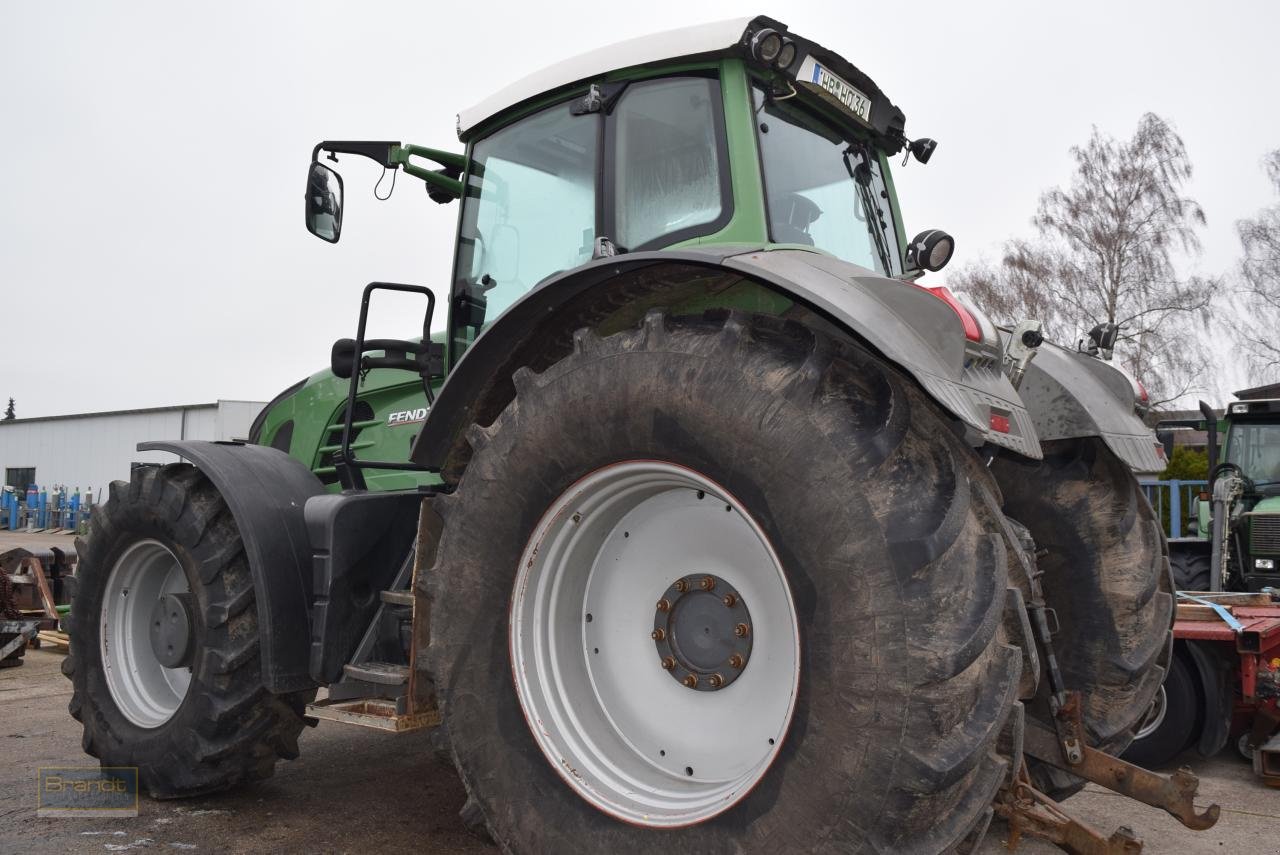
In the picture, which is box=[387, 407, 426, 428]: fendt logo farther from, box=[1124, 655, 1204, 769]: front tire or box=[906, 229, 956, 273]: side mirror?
box=[1124, 655, 1204, 769]: front tire

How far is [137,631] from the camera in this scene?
4148 millimetres

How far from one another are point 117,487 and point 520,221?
2.02m

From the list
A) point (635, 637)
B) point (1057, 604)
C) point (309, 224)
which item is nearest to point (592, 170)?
point (309, 224)

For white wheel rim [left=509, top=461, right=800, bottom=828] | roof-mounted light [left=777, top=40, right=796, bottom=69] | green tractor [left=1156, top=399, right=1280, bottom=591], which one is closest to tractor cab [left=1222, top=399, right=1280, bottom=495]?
green tractor [left=1156, top=399, right=1280, bottom=591]

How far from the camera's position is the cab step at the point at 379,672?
3.08m

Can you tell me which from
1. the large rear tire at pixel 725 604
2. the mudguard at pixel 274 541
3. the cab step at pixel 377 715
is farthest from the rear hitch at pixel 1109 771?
the mudguard at pixel 274 541

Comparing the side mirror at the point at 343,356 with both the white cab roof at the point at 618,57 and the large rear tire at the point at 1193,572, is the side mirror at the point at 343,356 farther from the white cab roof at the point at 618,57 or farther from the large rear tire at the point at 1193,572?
the large rear tire at the point at 1193,572

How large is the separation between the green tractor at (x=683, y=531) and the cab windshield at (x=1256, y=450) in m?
6.16

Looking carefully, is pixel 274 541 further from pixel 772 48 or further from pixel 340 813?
pixel 772 48

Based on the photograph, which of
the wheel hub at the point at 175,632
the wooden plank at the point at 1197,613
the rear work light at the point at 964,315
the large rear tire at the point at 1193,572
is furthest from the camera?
the large rear tire at the point at 1193,572

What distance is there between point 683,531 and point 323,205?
7.14ft

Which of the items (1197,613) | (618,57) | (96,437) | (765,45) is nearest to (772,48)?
(765,45)

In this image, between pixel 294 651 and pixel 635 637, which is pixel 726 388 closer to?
pixel 635 637

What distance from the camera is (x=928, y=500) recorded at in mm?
2139
